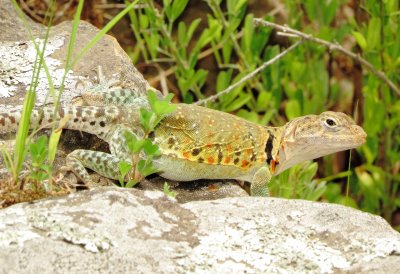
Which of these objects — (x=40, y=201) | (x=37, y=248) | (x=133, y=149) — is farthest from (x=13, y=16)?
(x=37, y=248)

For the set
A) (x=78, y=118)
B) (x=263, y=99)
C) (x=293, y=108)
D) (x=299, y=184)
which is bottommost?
(x=299, y=184)

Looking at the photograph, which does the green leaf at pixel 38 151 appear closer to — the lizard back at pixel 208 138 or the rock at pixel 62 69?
the rock at pixel 62 69

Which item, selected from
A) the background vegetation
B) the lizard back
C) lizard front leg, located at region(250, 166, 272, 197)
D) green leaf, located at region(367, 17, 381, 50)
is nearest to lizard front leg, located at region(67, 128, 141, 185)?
the lizard back

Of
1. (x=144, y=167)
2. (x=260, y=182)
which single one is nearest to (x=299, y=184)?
(x=260, y=182)

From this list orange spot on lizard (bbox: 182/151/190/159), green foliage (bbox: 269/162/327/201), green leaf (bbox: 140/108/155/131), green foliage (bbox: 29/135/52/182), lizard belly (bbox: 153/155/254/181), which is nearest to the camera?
green foliage (bbox: 29/135/52/182)

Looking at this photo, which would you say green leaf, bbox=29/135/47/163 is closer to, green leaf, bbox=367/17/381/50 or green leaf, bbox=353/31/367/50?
green leaf, bbox=353/31/367/50

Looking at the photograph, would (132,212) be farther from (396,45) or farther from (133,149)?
(396,45)

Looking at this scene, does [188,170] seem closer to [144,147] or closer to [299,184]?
[144,147]
